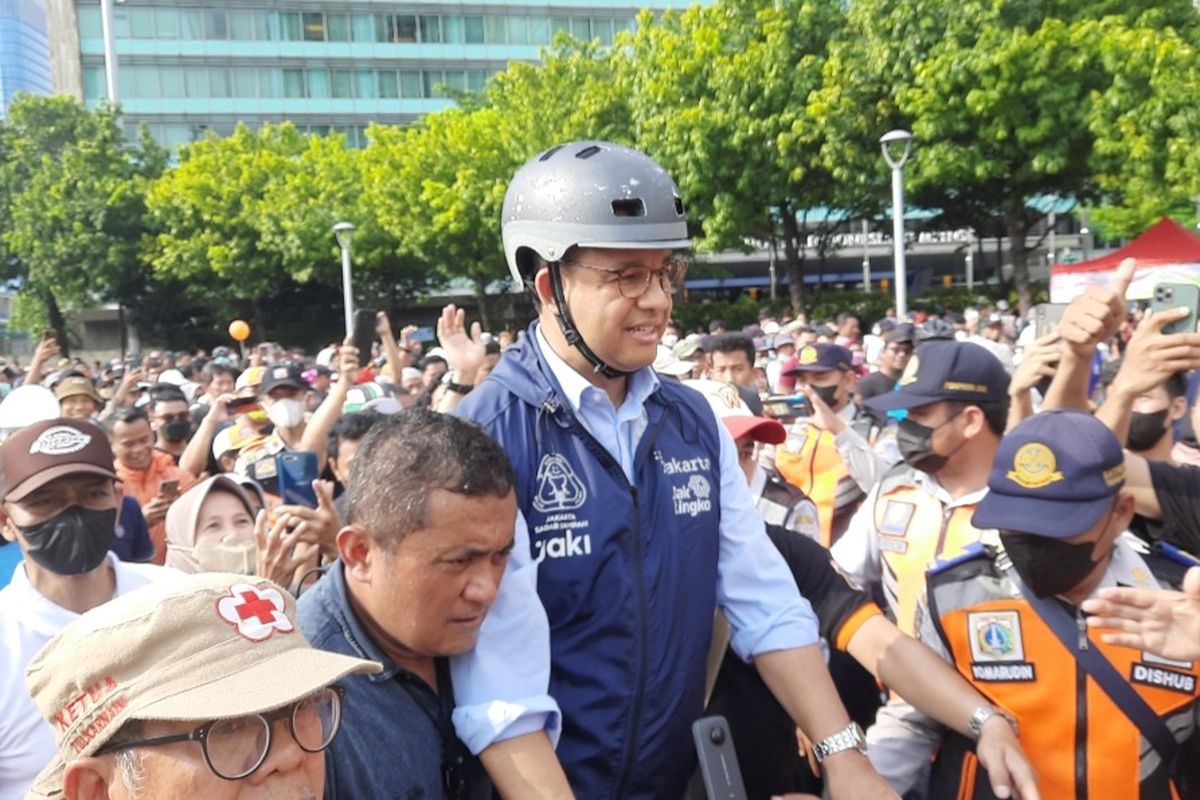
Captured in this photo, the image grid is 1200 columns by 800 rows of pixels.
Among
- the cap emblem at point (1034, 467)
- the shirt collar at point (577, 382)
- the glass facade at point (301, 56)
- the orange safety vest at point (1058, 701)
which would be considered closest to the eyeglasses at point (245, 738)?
the shirt collar at point (577, 382)

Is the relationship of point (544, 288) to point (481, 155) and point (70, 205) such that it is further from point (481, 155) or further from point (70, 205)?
point (70, 205)

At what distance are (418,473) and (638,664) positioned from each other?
562 mm

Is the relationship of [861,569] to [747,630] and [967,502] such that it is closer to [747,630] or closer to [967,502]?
[967,502]

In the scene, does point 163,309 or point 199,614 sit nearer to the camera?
point 199,614

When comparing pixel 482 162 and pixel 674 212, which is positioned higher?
pixel 482 162

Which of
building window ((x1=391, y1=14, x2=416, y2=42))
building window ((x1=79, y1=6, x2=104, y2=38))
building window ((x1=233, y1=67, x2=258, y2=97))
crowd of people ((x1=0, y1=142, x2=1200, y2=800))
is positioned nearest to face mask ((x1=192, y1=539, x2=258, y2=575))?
crowd of people ((x1=0, y1=142, x2=1200, y2=800))

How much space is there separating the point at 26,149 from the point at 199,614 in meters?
49.3

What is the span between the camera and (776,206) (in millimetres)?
30719

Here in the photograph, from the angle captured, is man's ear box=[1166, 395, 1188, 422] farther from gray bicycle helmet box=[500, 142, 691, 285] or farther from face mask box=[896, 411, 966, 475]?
gray bicycle helmet box=[500, 142, 691, 285]

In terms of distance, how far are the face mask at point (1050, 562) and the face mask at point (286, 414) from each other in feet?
16.9

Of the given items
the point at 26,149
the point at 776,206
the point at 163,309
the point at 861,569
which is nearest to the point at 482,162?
the point at 776,206

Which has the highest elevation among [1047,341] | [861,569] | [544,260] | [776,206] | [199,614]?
[776,206]

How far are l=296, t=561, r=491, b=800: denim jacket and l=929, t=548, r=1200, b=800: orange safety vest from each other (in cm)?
125

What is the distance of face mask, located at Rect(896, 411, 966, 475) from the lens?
12.6 ft
